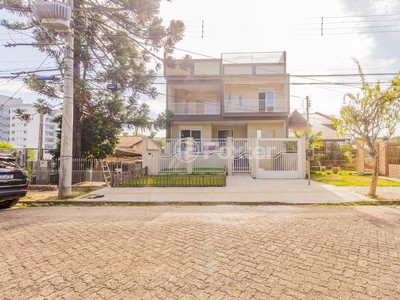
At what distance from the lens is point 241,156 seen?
13.2 metres

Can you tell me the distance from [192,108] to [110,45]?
779 centimetres

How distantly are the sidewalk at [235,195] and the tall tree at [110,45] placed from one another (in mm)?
5554

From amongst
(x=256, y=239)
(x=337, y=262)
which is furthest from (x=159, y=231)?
(x=337, y=262)

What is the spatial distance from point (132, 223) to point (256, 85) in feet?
54.3

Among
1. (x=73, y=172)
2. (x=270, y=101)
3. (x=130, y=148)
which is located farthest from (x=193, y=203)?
(x=130, y=148)

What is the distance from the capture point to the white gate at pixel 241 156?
13.1 m

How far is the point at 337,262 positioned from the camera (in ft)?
9.49

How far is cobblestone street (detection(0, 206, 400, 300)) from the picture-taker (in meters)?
2.29

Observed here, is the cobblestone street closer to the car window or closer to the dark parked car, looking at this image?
the dark parked car

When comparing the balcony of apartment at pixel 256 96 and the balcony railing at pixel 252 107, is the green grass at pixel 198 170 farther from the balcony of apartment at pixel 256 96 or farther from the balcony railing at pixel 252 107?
the balcony railing at pixel 252 107

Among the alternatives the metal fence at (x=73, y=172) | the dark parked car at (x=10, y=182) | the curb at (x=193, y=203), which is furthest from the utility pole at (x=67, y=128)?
the metal fence at (x=73, y=172)

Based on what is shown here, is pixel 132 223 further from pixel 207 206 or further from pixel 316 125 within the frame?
pixel 316 125

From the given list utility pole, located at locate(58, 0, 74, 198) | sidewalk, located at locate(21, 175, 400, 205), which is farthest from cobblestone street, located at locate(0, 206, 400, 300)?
utility pole, located at locate(58, 0, 74, 198)

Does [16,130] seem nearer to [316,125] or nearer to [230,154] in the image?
[230,154]
